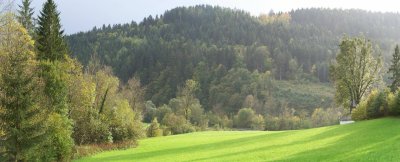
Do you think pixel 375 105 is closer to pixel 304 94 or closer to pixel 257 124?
pixel 257 124

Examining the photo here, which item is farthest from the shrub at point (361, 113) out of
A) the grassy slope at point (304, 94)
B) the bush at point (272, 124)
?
the grassy slope at point (304, 94)

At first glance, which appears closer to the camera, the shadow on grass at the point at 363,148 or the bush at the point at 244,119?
the shadow on grass at the point at 363,148

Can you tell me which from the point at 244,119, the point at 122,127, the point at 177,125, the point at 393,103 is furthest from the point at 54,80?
the point at 244,119

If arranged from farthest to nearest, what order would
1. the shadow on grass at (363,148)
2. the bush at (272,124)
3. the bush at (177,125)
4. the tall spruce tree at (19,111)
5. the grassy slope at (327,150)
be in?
the bush at (272,124) → the bush at (177,125) → the tall spruce tree at (19,111) → the grassy slope at (327,150) → the shadow on grass at (363,148)

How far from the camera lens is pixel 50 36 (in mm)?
47031

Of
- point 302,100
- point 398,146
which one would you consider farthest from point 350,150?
point 302,100

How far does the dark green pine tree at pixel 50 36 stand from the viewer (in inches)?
1842

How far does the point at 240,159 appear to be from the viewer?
103 ft

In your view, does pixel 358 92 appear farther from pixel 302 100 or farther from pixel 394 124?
pixel 302 100

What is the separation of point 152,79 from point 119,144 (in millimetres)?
143872

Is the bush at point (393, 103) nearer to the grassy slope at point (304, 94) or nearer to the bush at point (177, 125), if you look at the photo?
the bush at point (177, 125)

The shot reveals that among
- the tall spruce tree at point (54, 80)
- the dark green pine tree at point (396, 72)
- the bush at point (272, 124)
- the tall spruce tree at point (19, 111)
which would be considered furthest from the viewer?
the bush at point (272, 124)

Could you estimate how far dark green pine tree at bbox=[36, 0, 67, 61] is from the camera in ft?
153

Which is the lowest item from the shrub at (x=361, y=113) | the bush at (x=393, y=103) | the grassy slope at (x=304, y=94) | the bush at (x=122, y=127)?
the grassy slope at (x=304, y=94)
